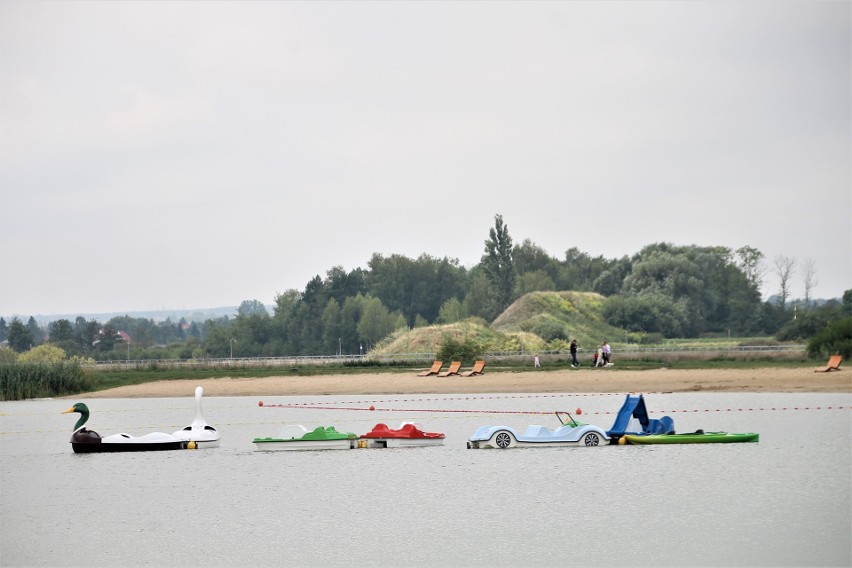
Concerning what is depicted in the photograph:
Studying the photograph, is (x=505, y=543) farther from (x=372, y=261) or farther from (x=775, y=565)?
(x=372, y=261)

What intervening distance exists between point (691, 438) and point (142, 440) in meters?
15.5

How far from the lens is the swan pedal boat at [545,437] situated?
31547mm

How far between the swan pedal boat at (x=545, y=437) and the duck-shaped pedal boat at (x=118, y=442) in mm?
8979

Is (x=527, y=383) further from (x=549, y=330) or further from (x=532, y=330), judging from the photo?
(x=532, y=330)

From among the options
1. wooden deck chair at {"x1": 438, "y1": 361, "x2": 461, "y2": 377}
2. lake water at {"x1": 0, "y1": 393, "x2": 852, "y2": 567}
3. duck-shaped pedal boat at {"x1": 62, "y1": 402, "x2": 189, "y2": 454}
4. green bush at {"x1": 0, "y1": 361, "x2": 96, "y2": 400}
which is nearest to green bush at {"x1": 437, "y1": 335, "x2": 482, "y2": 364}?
wooden deck chair at {"x1": 438, "y1": 361, "x2": 461, "y2": 377}

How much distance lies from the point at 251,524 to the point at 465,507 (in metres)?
4.70

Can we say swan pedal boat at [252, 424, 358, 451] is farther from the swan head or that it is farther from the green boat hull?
the green boat hull

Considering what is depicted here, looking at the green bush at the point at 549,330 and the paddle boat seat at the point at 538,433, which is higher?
the green bush at the point at 549,330

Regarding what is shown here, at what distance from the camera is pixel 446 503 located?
26.9 meters

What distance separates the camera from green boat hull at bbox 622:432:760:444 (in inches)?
1240

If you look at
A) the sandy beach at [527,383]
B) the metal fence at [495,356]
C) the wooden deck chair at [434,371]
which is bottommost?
the sandy beach at [527,383]

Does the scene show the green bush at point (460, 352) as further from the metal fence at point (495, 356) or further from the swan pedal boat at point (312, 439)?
the swan pedal boat at point (312, 439)

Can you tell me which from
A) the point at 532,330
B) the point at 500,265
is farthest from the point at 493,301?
the point at 532,330

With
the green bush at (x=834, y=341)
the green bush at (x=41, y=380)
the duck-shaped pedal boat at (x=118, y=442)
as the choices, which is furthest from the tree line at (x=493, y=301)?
the duck-shaped pedal boat at (x=118, y=442)
